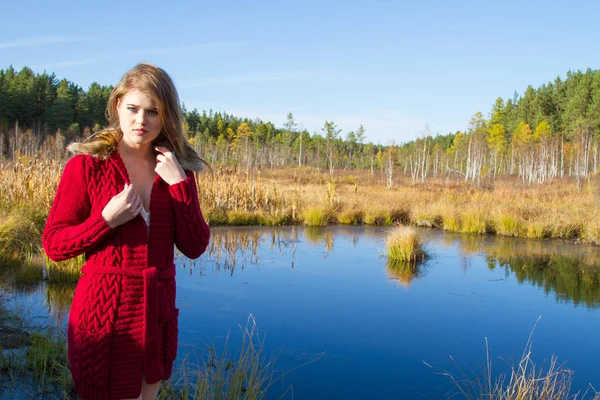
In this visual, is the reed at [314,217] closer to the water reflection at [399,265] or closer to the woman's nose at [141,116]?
the water reflection at [399,265]

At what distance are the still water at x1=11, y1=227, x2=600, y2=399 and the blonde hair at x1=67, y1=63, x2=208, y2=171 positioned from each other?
2.37 metres

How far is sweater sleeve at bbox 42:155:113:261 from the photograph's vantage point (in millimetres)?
→ 1303

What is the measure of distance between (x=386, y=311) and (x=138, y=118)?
172 inches

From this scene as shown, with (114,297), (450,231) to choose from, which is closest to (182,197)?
(114,297)

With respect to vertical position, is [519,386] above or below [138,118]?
below

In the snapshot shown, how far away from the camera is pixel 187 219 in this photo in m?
1.45

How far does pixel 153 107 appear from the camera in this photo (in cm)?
142

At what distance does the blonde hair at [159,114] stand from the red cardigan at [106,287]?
0.05 meters

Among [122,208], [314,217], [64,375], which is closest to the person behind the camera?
[122,208]

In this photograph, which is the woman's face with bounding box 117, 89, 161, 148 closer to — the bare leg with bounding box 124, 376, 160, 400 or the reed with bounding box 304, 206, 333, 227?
the bare leg with bounding box 124, 376, 160, 400

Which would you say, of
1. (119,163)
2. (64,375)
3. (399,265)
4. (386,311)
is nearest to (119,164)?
(119,163)

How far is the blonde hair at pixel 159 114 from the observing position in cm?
139

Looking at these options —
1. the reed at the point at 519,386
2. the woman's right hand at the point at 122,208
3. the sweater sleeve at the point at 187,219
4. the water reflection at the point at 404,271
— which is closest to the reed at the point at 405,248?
the water reflection at the point at 404,271

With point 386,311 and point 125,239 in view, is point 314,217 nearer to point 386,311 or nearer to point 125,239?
point 386,311
